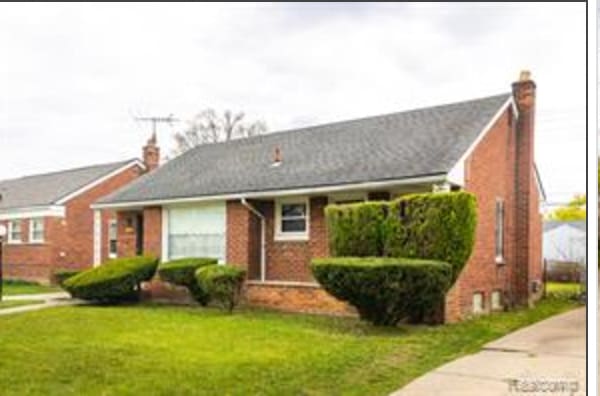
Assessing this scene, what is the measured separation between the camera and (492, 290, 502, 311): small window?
10.5 meters

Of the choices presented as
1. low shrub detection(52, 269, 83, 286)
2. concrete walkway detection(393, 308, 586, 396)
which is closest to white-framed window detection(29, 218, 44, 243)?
low shrub detection(52, 269, 83, 286)

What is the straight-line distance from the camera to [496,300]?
1065 centimetres

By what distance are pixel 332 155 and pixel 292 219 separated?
1.29 meters

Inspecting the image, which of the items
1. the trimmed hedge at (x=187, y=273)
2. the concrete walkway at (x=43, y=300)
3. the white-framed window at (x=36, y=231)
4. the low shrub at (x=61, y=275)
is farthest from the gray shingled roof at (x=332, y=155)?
the white-framed window at (x=36, y=231)

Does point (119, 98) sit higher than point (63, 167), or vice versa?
point (119, 98)

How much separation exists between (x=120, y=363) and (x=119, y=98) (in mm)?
2261

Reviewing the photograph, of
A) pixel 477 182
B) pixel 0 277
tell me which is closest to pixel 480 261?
pixel 477 182

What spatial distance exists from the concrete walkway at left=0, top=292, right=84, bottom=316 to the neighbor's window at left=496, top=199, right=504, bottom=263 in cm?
715

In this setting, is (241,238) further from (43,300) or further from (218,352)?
(218,352)

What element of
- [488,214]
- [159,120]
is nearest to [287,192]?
[488,214]

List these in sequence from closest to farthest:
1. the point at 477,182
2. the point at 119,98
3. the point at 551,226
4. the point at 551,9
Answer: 1. the point at 551,9
2. the point at 119,98
3. the point at 477,182
4. the point at 551,226

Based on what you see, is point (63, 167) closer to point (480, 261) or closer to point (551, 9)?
point (551, 9)

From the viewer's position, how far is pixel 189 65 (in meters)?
4.34

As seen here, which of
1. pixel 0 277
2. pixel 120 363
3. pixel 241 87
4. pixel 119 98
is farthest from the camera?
pixel 0 277
